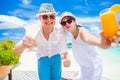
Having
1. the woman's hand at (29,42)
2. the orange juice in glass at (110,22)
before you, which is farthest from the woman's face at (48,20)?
the orange juice in glass at (110,22)

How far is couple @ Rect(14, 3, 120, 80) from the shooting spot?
2.46 meters

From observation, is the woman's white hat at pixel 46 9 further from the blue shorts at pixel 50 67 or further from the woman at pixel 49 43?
the blue shorts at pixel 50 67

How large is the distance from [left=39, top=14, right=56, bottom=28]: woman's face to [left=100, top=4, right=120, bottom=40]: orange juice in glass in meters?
1.26

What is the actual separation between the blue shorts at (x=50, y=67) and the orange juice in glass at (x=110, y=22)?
1.37 metres

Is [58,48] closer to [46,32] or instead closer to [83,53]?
[46,32]

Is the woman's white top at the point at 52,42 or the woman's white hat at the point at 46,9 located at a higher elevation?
the woman's white hat at the point at 46,9

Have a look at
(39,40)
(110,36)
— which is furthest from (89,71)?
(110,36)

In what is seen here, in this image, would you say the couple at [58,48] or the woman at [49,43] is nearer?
the couple at [58,48]

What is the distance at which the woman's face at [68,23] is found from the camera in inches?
96.3

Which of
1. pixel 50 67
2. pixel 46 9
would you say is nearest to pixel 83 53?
pixel 50 67

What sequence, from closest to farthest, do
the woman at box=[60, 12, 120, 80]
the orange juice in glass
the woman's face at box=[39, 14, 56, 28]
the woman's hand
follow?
the orange juice in glass
the woman's hand
the woman at box=[60, 12, 120, 80]
the woman's face at box=[39, 14, 56, 28]

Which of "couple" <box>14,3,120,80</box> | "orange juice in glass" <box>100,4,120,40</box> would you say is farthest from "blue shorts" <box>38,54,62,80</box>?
"orange juice in glass" <box>100,4,120,40</box>

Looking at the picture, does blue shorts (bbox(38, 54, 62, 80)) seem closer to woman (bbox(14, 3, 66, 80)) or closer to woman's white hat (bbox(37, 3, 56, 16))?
woman (bbox(14, 3, 66, 80))

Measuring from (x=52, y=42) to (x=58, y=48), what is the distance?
3.3 inches
